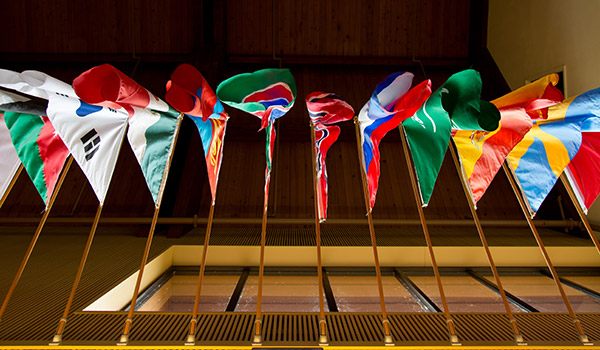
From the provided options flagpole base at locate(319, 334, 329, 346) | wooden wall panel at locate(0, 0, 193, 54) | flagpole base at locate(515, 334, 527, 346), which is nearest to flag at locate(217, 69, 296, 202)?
flagpole base at locate(319, 334, 329, 346)

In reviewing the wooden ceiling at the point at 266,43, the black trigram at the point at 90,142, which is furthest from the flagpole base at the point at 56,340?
the wooden ceiling at the point at 266,43

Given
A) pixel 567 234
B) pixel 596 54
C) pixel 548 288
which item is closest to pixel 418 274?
pixel 548 288

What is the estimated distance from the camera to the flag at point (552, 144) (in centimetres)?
180

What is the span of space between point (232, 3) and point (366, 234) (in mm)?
4637

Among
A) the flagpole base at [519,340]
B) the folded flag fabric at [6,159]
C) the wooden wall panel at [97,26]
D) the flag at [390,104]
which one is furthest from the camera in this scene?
the wooden wall panel at [97,26]

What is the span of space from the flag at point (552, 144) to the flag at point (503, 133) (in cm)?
20

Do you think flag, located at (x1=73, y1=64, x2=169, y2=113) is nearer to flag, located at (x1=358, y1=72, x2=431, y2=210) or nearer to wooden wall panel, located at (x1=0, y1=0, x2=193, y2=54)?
flag, located at (x1=358, y1=72, x2=431, y2=210)

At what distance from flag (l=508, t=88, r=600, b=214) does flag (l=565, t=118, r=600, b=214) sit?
2cm

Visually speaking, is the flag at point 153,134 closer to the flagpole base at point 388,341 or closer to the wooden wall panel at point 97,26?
the flagpole base at point 388,341

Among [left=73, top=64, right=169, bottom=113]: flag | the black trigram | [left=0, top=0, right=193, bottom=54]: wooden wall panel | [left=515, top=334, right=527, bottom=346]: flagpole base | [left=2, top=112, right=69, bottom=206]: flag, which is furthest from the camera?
[left=0, top=0, right=193, bottom=54]: wooden wall panel

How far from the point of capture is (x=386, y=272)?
351 cm

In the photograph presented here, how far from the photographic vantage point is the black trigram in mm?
1777

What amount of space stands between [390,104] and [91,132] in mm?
1645

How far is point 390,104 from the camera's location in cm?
163
